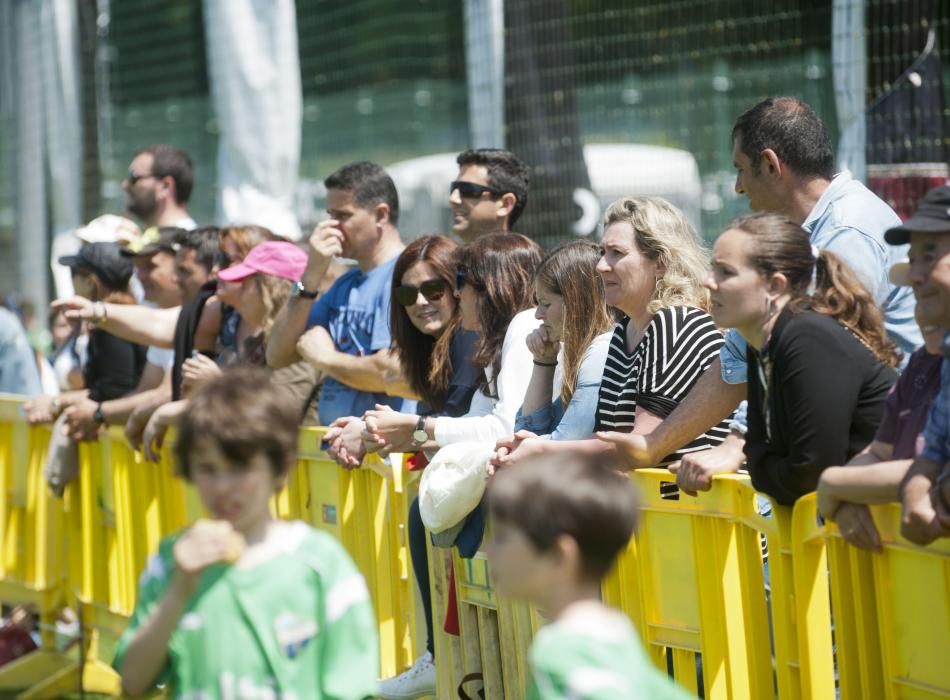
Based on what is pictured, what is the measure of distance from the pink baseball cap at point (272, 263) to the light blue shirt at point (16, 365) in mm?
2577

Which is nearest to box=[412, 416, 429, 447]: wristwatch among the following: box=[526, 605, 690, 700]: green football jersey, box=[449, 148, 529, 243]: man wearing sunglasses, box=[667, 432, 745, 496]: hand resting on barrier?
box=[667, 432, 745, 496]: hand resting on barrier

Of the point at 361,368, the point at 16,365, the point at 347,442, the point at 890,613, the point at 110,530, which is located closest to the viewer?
the point at 890,613

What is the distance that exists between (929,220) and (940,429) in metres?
0.46

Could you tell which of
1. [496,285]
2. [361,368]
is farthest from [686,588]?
[361,368]

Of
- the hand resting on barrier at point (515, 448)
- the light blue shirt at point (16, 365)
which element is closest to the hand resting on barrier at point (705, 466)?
the hand resting on barrier at point (515, 448)

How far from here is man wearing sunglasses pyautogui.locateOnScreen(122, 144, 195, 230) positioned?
28.8 feet

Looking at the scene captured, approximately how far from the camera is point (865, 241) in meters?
4.83

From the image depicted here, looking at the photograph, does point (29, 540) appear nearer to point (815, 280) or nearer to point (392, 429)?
point (392, 429)

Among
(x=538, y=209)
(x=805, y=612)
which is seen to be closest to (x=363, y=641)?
(x=805, y=612)

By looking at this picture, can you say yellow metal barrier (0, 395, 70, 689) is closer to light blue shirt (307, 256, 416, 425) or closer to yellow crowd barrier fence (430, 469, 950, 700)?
light blue shirt (307, 256, 416, 425)

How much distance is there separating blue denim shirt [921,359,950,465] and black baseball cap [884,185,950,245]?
0.29 meters

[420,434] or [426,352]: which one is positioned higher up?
[426,352]

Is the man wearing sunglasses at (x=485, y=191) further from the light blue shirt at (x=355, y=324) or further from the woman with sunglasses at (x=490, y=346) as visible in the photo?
the woman with sunglasses at (x=490, y=346)

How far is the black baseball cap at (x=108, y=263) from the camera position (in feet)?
26.3
